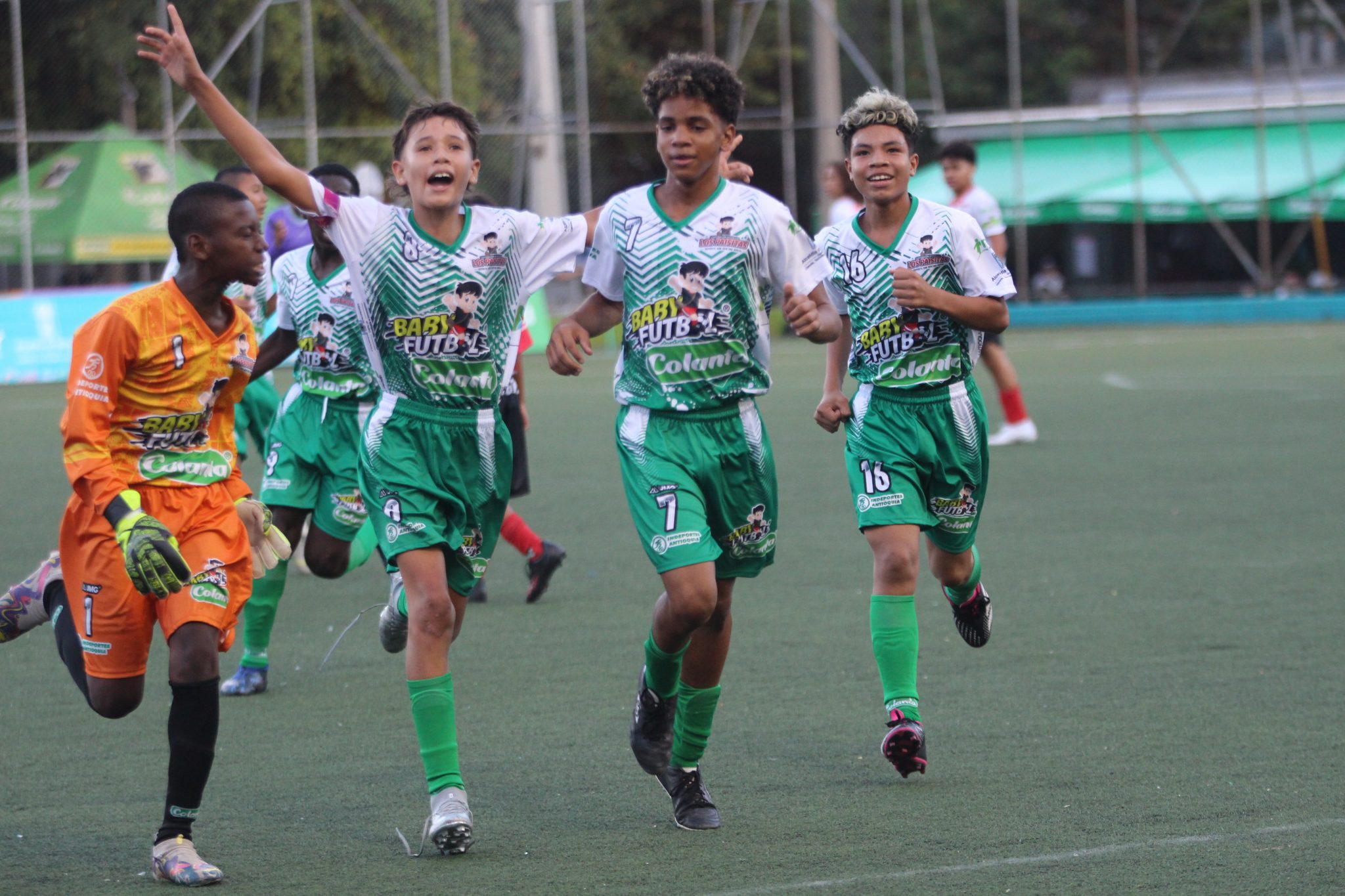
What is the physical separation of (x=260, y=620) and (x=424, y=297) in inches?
95.6

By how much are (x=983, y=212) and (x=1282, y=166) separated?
23365 mm

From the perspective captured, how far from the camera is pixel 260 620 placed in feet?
22.8

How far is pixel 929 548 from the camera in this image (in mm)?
6234

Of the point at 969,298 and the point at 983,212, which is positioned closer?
the point at 969,298

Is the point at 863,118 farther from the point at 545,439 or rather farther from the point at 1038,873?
the point at 545,439

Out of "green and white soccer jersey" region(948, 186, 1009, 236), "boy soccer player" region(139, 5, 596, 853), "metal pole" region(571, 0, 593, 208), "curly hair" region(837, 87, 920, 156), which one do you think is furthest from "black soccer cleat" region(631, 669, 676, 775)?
"metal pole" region(571, 0, 593, 208)

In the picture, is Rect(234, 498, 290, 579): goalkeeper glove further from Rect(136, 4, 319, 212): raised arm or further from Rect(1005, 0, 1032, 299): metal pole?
Rect(1005, 0, 1032, 299): metal pole

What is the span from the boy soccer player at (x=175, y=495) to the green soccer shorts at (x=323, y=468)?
210cm

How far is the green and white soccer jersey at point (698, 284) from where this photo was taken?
508 cm

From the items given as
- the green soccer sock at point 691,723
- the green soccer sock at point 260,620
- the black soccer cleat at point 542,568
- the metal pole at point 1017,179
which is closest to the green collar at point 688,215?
the green soccer sock at point 691,723

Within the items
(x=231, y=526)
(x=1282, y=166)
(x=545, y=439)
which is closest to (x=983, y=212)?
(x=545, y=439)

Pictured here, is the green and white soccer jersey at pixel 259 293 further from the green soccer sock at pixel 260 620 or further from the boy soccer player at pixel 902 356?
the boy soccer player at pixel 902 356

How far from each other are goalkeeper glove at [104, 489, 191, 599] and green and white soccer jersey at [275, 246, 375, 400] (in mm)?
2730

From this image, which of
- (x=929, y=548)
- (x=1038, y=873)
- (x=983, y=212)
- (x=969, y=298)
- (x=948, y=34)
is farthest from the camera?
(x=948, y=34)
